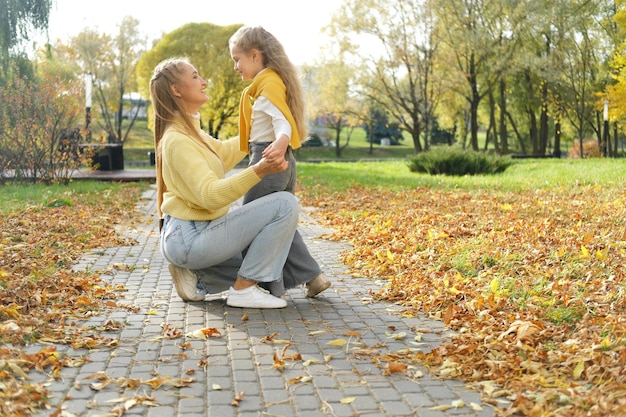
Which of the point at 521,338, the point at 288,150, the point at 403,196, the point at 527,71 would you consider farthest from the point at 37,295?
the point at 527,71

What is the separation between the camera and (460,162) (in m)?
20.3

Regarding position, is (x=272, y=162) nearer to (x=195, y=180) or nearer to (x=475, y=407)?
(x=195, y=180)

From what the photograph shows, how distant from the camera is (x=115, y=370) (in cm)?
403

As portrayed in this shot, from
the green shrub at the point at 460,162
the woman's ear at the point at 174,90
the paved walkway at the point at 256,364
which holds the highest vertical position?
the woman's ear at the point at 174,90

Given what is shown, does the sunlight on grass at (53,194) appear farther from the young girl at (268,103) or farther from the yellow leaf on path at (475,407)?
the yellow leaf on path at (475,407)

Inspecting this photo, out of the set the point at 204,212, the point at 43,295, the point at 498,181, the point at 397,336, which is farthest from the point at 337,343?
the point at 498,181

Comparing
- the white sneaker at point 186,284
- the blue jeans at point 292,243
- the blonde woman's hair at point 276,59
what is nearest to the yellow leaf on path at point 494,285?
the blue jeans at point 292,243

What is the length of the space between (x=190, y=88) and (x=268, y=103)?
54cm

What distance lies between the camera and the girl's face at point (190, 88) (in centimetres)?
541

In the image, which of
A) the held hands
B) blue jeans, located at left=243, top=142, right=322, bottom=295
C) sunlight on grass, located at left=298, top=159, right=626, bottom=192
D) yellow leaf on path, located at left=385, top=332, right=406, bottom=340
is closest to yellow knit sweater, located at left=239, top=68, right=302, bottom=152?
blue jeans, located at left=243, top=142, right=322, bottom=295

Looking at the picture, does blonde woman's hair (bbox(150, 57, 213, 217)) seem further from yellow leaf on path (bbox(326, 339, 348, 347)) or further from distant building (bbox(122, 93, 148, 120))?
distant building (bbox(122, 93, 148, 120))

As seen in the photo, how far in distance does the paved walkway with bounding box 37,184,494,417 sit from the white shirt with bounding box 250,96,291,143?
116cm

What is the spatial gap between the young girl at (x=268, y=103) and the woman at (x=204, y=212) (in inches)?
9.2

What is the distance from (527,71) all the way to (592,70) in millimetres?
2887
